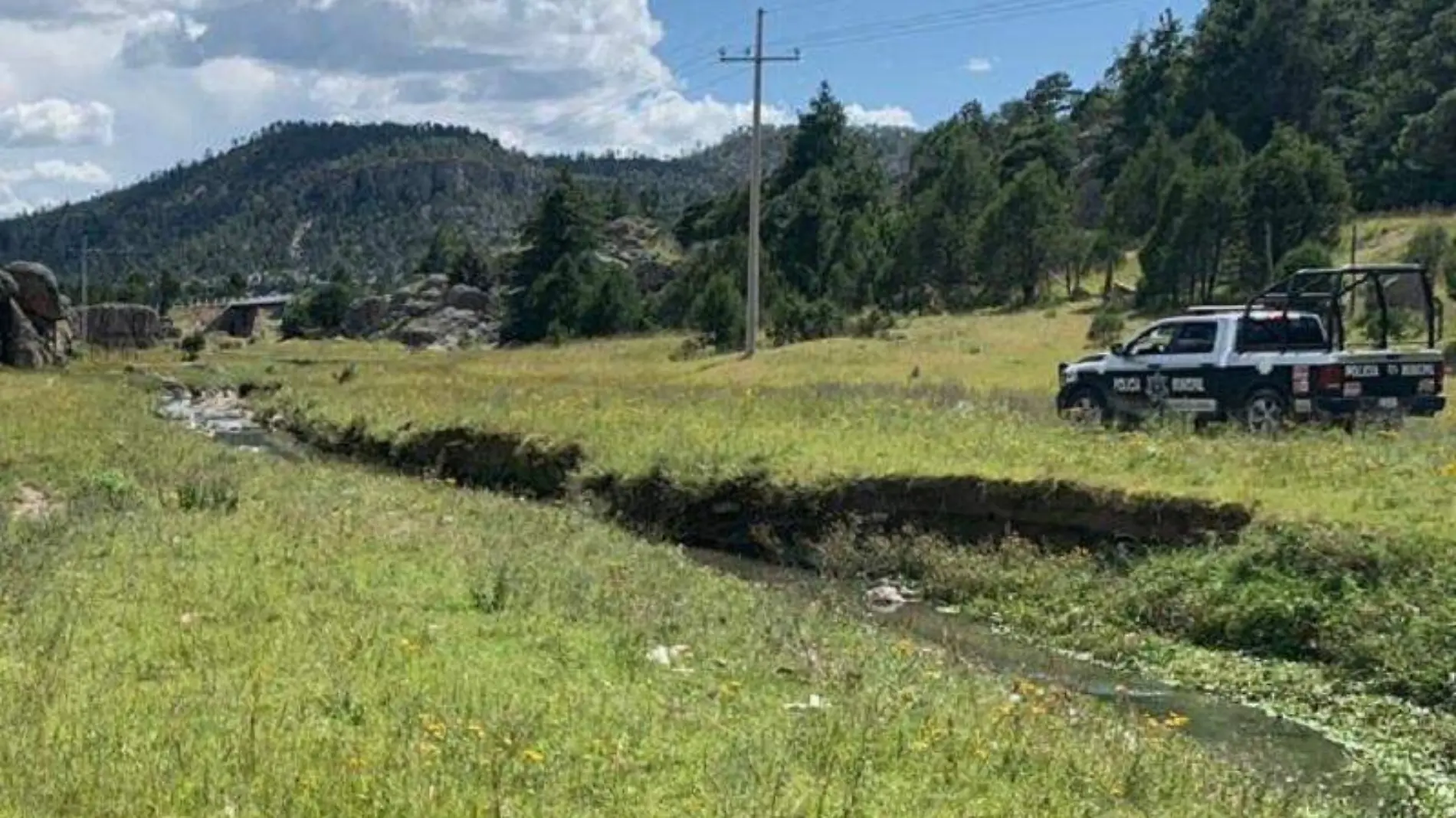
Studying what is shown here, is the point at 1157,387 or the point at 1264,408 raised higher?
the point at 1157,387

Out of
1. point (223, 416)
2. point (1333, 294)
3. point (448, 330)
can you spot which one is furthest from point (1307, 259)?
point (448, 330)

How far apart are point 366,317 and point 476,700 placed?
131 m

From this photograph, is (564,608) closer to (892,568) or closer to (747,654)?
(747,654)

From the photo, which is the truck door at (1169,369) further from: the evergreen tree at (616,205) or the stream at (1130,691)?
the evergreen tree at (616,205)

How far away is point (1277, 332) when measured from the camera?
24.6m

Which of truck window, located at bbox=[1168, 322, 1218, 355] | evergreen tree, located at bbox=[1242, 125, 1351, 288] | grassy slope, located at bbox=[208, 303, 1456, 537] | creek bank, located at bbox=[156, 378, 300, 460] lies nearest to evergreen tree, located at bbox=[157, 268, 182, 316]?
creek bank, located at bbox=[156, 378, 300, 460]

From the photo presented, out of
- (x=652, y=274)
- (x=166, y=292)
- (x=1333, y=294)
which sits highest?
(x=652, y=274)

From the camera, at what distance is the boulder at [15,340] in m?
63.4

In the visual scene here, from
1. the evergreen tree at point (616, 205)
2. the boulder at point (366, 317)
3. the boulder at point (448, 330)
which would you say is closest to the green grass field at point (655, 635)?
the boulder at point (448, 330)

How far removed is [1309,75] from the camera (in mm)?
100375

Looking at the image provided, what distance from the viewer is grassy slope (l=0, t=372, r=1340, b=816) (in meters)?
7.76

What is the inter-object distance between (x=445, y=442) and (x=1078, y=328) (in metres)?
35.1

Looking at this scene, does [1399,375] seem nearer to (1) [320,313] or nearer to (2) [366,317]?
(2) [366,317]

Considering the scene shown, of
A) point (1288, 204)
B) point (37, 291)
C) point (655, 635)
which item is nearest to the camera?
point (655, 635)
